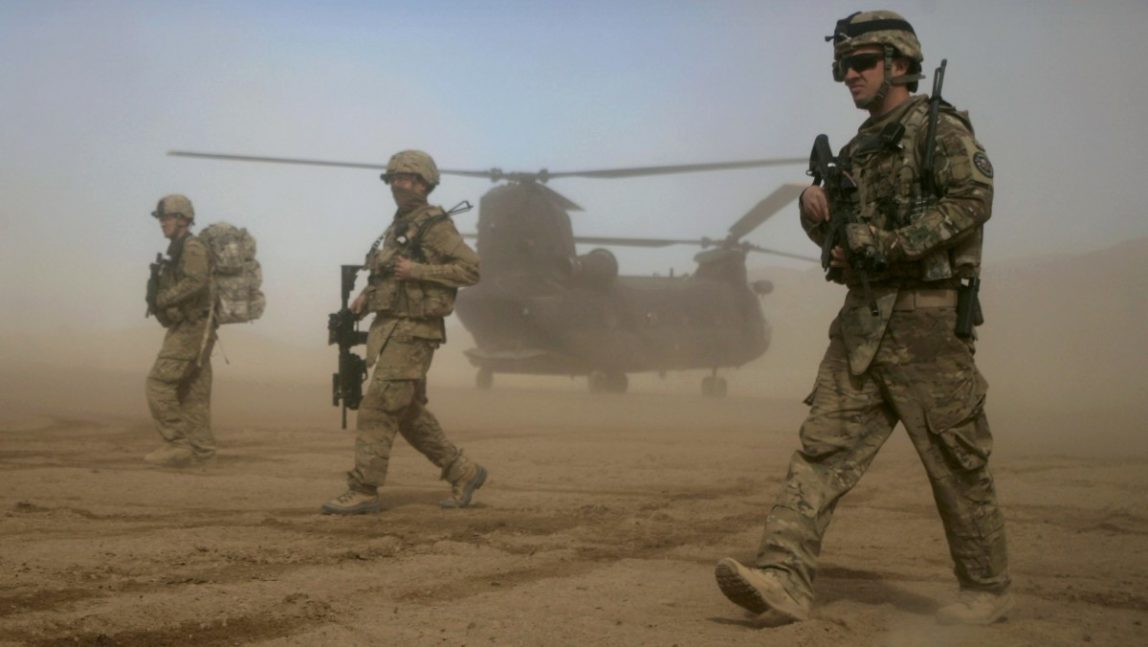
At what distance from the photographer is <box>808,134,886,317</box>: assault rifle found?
178 inches

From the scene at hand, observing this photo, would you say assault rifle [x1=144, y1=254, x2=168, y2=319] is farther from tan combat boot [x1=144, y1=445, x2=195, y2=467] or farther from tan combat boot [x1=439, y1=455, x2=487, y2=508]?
tan combat boot [x1=439, y1=455, x2=487, y2=508]

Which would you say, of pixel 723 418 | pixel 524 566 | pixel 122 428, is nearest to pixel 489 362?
pixel 723 418

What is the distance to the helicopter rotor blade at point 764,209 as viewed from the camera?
25.9 metres

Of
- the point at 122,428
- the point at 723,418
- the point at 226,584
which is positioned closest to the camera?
the point at 226,584

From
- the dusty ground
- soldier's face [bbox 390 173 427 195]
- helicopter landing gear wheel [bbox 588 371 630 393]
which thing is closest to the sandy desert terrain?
the dusty ground

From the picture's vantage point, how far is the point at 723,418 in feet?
69.3

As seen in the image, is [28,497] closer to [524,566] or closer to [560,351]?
[524,566]

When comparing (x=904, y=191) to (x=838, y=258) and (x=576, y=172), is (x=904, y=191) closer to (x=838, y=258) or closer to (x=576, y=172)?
(x=838, y=258)

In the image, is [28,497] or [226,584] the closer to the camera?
[226,584]

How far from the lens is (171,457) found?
10188 millimetres

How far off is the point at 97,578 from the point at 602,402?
19.4 m

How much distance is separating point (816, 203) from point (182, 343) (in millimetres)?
6911

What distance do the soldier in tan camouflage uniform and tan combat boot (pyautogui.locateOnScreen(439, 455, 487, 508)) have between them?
10.3 feet

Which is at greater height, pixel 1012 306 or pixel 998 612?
pixel 1012 306
